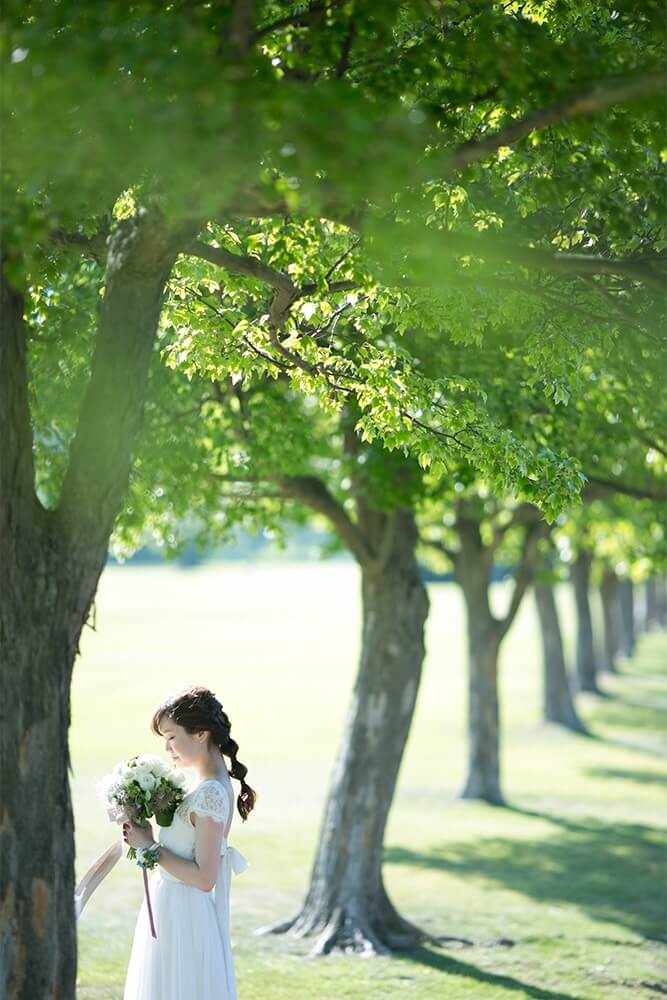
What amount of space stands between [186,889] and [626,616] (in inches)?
1814

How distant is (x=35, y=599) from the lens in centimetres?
734

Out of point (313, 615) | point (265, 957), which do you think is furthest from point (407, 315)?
point (313, 615)

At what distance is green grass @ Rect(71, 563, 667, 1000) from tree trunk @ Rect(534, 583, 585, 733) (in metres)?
0.96

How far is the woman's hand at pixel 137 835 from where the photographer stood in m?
7.70

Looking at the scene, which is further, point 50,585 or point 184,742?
point 184,742

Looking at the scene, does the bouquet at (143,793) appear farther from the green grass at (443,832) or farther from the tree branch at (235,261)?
the green grass at (443,832)

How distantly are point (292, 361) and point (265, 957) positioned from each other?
675 centimetres

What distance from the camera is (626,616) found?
52.3 metres

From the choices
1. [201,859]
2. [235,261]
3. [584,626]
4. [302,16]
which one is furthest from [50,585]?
[584,626]

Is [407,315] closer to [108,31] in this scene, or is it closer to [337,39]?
[337,39]

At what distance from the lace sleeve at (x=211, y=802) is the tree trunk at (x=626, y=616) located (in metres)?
42.4

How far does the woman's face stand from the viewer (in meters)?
7.81

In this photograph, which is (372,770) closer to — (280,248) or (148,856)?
(148,856)

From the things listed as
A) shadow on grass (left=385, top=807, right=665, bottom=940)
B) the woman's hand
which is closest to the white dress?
the woman's hand
